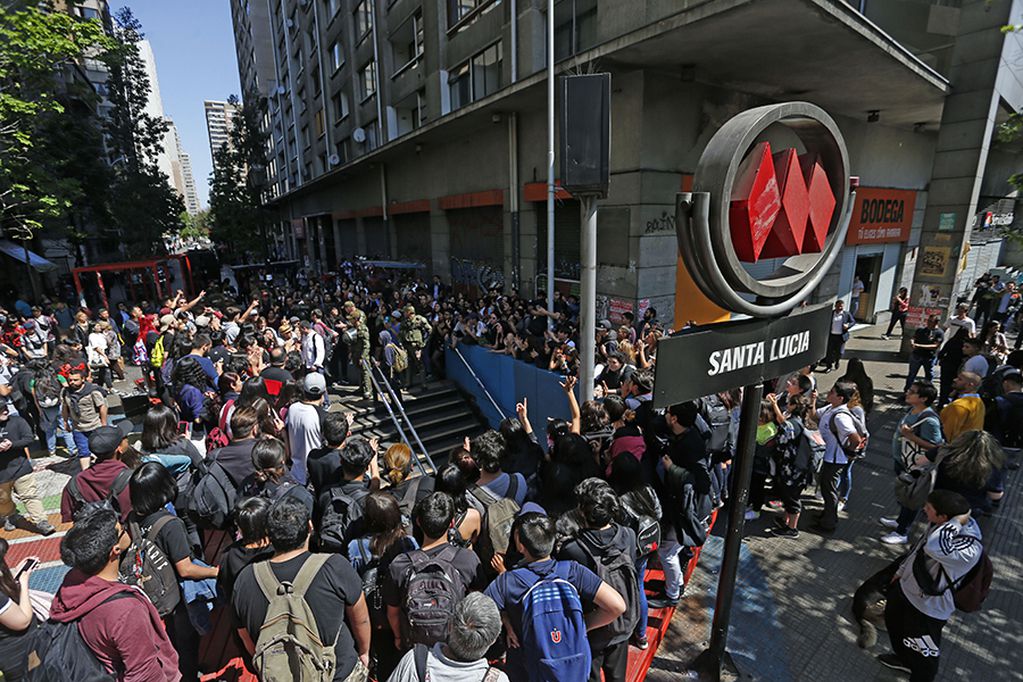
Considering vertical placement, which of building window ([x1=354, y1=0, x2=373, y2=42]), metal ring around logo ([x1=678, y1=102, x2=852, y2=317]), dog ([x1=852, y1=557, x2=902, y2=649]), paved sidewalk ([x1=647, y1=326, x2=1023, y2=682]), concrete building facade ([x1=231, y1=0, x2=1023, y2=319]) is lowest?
paved sidewalk ([x1=647, y1=326, x2=1023, y2=682])

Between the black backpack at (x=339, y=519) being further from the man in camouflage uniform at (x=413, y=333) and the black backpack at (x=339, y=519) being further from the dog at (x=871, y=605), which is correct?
the man in camouflage uniform at (x=413, y=333)

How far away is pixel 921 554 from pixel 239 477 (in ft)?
15.5

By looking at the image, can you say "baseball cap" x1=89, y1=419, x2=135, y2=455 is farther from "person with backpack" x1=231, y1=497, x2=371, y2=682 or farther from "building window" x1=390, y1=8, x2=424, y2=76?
"building window" x1=390, y1=8, x2=424, y2=76

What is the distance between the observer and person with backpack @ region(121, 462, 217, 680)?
2854 mm

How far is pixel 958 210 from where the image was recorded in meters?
11.2

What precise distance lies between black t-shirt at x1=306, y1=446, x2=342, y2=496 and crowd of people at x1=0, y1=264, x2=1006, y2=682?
2 cm

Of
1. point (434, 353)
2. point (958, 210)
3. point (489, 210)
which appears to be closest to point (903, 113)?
point (958, 210)

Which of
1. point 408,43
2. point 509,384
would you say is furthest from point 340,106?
point 509,384

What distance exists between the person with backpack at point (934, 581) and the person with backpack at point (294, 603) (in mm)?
3416

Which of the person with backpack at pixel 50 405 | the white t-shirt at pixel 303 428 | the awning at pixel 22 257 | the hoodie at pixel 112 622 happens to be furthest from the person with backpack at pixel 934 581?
Result: the awning at pixel 22 257

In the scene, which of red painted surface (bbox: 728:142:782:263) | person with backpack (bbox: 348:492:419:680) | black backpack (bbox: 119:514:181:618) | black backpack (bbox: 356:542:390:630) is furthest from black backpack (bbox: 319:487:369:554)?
red painted surface (bbox: 728:142:782:263)

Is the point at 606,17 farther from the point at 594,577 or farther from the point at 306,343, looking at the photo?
the point at 594,577

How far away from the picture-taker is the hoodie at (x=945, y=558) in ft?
9.42

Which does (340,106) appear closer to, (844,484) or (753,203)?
(844,484)
